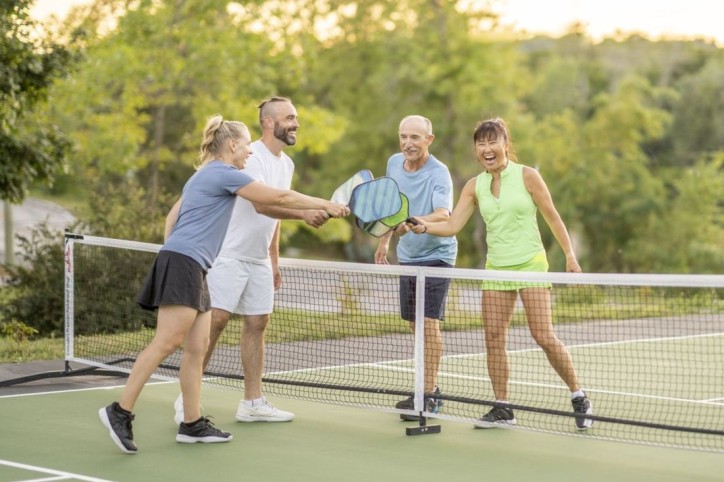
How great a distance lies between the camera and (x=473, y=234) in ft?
222

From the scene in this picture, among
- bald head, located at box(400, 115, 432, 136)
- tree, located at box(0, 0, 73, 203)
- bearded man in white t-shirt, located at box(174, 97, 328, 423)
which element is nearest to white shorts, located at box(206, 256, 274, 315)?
bearded man in white t-shirt, located at box(174, 97, 328, 423)

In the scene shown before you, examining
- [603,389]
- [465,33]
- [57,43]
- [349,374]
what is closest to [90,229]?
[57,43]

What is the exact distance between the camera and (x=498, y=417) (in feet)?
30.2

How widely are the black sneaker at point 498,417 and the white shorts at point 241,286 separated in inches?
66.3

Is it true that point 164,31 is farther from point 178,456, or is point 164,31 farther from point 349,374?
point 178,456

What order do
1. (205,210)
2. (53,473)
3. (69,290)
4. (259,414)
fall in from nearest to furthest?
(53,473) < (205,210) < (259,414) < (69,290)

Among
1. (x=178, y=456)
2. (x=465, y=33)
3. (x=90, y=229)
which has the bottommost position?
(x=178, y=456)

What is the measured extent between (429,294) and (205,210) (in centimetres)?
197

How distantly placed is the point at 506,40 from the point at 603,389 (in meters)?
54.1

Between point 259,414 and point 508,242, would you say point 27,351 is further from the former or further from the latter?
point 508,242

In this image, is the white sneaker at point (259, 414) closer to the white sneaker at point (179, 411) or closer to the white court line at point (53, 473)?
the white sneaker at point (179, 411)

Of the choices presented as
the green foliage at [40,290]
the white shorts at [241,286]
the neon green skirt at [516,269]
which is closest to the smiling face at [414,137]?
the neon green skirt at [516,269]

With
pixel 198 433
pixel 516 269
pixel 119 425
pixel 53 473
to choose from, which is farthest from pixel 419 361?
pixel 53 473

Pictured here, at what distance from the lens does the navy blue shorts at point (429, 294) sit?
9.55 metres
